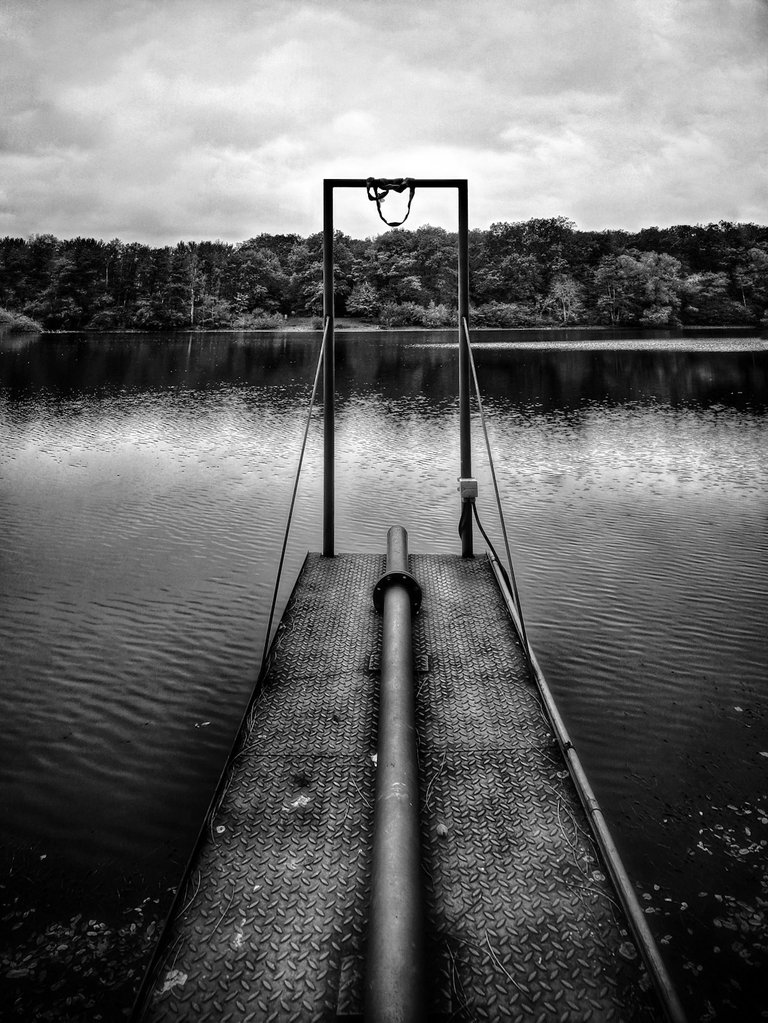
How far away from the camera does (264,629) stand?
7512 mm

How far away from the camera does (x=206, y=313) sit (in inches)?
3246

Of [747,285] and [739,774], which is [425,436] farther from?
[747,285]

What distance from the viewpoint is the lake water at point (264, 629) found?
3.81m

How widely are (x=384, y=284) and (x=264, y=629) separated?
8102cm

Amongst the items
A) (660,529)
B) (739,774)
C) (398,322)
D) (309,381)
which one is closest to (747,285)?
(398,322)

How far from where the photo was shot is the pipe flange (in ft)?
21.2

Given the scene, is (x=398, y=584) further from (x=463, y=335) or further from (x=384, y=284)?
(x=384, y=284)

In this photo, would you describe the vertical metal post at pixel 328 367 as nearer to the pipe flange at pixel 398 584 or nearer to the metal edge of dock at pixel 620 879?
the pipe flange at pixel 398 584

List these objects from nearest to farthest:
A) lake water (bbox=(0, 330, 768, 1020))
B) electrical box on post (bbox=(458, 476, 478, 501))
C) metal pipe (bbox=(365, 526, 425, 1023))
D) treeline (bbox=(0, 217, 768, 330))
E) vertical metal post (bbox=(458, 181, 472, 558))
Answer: metal pipe (bbox=(365, 526, 425, 1023)), lake water (bbox=(0, 330, 768, 1020)), vertical metal post (bbox=(458, 181, 472, 558)), electrical box on post (bbox=(458, 476, 478, 501)), treeline (bbox=(0, 217, 768, 330))

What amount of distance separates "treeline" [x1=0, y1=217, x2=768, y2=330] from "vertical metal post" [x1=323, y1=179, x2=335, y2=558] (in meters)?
72.4

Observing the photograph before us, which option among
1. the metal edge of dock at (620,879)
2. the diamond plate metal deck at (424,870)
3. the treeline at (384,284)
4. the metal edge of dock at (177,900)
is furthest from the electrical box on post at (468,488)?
the treeline at (384,284)

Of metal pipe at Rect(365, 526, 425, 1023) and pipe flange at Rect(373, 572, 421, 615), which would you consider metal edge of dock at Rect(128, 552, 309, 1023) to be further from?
pipe flange at Rect(373, 572, 421, 615)

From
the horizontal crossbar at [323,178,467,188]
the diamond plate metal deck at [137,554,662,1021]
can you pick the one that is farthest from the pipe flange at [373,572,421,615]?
the horizontal crossbar at [323,178,467,188]

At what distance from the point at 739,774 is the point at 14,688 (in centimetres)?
617
